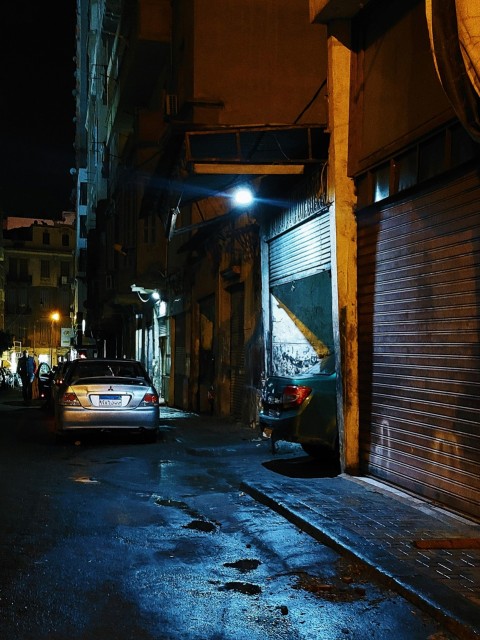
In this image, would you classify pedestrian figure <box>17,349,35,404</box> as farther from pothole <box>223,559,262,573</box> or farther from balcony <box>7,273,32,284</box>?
balcony <box>7,273,32,284</box>

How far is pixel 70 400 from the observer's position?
1323cm

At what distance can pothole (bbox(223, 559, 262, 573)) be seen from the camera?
5.72m

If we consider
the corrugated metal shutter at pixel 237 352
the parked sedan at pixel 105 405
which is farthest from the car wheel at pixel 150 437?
the corrugated metal shutter at pixel 237 352

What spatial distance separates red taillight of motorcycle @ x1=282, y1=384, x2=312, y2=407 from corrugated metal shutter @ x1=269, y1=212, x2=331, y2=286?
2139mm

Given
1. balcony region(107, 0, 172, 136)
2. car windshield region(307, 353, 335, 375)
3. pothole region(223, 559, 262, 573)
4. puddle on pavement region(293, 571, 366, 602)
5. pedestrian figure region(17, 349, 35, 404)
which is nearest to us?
puddle on pavement region(293, 571, 366, 602)

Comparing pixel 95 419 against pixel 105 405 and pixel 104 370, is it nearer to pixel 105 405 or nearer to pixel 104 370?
pixel 105 405

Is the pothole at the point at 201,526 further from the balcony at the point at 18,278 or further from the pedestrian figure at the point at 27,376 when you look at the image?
the balcony at the point at 18,278

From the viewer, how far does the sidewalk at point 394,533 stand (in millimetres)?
4746

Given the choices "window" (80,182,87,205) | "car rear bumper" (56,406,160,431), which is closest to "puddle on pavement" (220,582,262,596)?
"car rear bumper" (56,406,160,431)

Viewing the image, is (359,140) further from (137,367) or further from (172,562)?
(137,367)

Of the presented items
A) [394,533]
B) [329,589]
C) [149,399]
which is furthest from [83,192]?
[329,589]

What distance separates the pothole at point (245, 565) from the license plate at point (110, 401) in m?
7.73

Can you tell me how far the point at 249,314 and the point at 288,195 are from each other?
3.84 metres

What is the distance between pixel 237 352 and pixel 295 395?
24.5 feet
